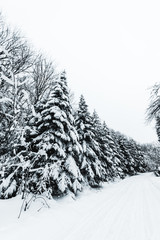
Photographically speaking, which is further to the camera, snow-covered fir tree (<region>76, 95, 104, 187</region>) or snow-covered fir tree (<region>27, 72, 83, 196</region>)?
snow-covered fir tree (<region>76, 95, 104, 187</region>)

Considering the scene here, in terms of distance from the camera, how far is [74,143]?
34.4 ft

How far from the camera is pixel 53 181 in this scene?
342 inches

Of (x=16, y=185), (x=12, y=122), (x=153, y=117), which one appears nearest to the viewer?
(x=12, y=122)

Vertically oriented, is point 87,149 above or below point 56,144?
above

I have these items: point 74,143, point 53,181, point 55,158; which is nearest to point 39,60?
point 74,143

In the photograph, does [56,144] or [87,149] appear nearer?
[56,144]

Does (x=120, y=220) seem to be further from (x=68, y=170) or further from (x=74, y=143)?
(x=74, y=143)

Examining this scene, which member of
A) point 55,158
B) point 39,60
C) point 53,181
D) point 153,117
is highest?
point 39,60

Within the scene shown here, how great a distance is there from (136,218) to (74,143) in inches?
248

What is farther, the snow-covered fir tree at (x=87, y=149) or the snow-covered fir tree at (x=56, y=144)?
the snow-covered fir tree at (x=87, y=149)

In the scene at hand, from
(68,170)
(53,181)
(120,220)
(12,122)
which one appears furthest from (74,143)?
(12,122)

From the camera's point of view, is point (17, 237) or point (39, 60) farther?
point (39, 60)

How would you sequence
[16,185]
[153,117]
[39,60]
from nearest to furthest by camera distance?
[153,117] < [16,185] < [39,60]

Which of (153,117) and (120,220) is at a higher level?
(153,117)
